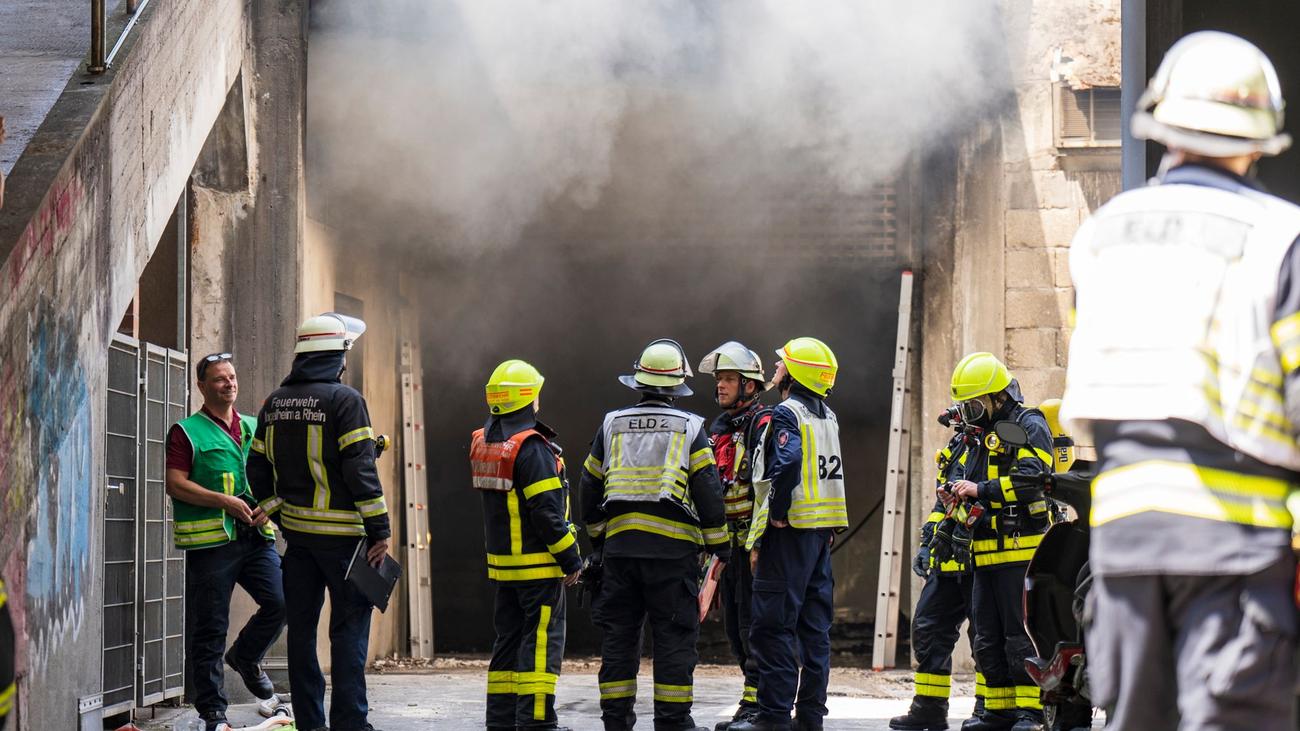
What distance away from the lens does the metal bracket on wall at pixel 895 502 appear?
10.7 metres

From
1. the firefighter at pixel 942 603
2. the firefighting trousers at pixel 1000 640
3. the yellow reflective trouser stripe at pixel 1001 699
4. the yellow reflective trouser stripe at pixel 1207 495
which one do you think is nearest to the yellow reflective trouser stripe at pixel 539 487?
the firefighter at pixel 942 603

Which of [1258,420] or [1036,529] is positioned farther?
[1036,529]

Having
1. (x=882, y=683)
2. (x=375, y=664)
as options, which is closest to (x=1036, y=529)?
(x=882, y=683)

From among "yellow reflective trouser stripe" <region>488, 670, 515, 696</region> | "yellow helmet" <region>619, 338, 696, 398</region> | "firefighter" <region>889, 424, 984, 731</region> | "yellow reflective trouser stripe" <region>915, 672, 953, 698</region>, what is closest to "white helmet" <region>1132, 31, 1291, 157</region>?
"yellow helmet" <region>619, 338, 696, 398</region>

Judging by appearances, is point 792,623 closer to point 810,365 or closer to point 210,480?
point 810,365

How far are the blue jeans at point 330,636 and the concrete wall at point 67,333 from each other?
0.83 m

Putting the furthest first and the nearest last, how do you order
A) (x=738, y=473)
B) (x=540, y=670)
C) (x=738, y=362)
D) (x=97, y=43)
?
(x=738, y=362) < (x=738, y=473) < (x=540, y=670) < (x=97, y=43)

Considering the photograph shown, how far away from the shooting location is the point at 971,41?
1025 cm

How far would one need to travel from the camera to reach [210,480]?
7031 millimetres

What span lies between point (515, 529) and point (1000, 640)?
2.42m

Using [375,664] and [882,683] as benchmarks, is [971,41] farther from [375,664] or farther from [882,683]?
[375,664]

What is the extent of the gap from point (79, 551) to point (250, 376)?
3.15 meters

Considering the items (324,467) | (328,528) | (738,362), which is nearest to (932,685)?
(738,362)

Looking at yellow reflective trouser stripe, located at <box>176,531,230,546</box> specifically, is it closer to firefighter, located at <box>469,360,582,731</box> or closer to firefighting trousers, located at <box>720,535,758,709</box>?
firefighter, located at <box>469,360,582,731</box>
